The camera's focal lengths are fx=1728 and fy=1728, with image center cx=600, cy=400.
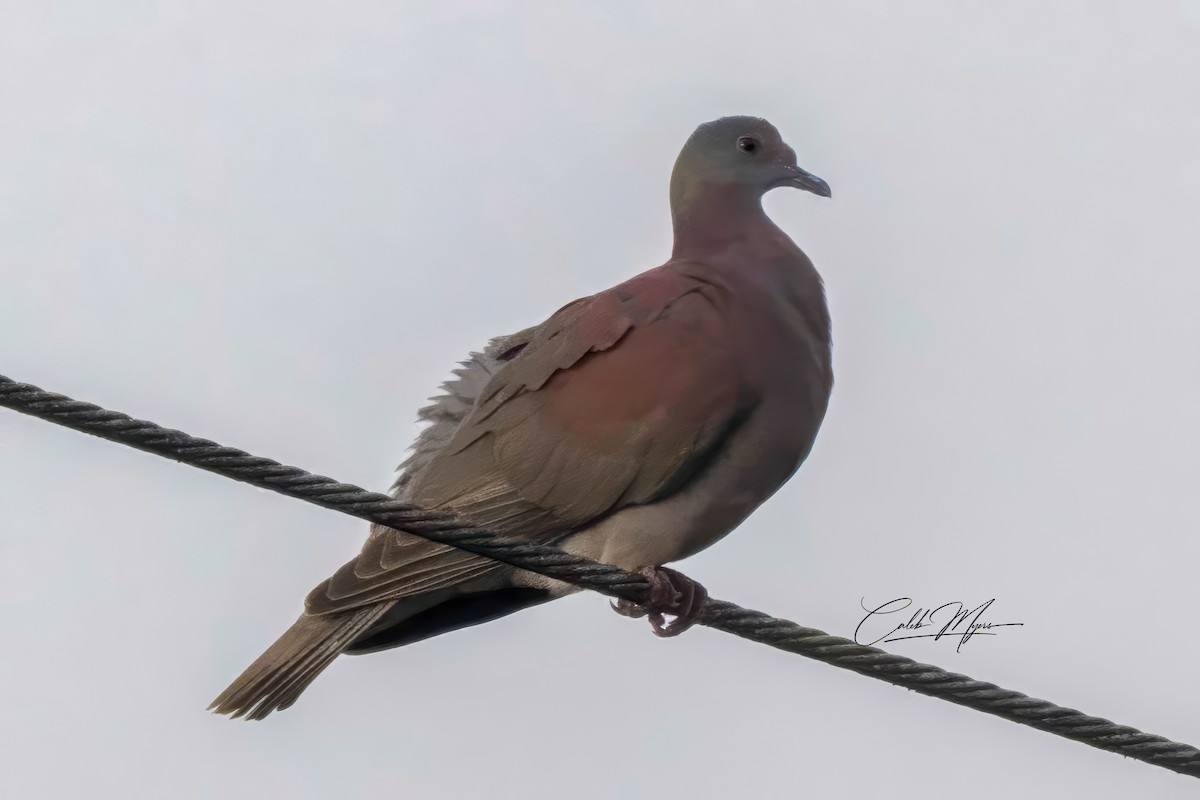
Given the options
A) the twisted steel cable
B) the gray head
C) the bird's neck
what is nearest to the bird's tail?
the twisted steel cable

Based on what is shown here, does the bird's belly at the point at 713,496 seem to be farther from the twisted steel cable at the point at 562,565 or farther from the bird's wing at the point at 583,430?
the twisted steel cable at the point at 562,565

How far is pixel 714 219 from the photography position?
193 inches

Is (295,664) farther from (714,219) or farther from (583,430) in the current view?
(714,219)

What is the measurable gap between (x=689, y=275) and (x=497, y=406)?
0.62 meters

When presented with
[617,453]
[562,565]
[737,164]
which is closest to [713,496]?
[617,453]

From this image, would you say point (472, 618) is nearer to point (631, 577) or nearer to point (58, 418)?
point (631, 577)

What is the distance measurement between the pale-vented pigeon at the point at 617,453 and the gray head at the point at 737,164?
1.40 feet

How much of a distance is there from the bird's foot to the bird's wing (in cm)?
25

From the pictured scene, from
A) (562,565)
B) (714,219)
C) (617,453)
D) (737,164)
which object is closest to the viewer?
(562,565)

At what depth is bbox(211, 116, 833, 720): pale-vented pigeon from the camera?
4.16 m

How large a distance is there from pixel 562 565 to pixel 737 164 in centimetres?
209

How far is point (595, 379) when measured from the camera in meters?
4.39

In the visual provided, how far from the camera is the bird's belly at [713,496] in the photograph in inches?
165

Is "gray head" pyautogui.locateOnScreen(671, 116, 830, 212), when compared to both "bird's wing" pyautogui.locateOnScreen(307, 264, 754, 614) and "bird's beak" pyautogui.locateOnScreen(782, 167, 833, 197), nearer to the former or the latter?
"bird's beak" pyautogui.locateOnScreen(782, 167, 833, 197)
